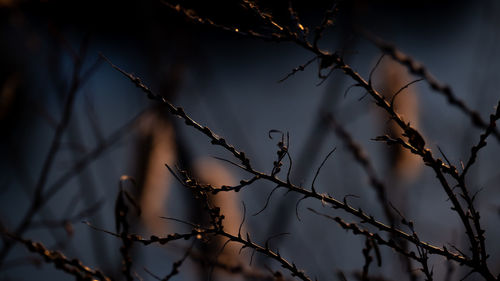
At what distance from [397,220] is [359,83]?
0.57m

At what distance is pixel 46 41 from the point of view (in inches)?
61.0

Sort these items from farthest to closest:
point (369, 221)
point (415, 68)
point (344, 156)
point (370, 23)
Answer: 1. point (370, 23)
2. point (344, 156)
3. point (415, 68)
4. point (369, 221)

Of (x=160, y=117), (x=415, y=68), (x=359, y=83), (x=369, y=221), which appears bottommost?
(x=369, y=221)

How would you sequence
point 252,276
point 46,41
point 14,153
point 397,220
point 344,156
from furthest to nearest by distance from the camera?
1. point 344,156
2. point 46,41
3. point 14,153
4. point 397,220
5. point 252,276

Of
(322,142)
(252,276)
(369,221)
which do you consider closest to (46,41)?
(322,142)

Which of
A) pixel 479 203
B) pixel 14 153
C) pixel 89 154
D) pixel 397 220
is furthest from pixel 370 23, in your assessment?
pixel 14 153

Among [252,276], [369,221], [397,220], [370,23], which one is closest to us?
[369,221]

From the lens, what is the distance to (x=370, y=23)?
1.87m

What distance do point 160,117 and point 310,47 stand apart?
1.05 m

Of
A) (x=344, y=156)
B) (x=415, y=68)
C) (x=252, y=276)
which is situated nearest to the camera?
(x=415, y=68)

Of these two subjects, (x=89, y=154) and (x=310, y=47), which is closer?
(x=310, y=47)

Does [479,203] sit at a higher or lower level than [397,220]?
higher

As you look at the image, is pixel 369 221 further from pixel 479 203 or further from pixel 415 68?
pixel 479 203

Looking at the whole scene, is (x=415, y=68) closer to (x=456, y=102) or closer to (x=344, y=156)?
(x=456, y=102)
